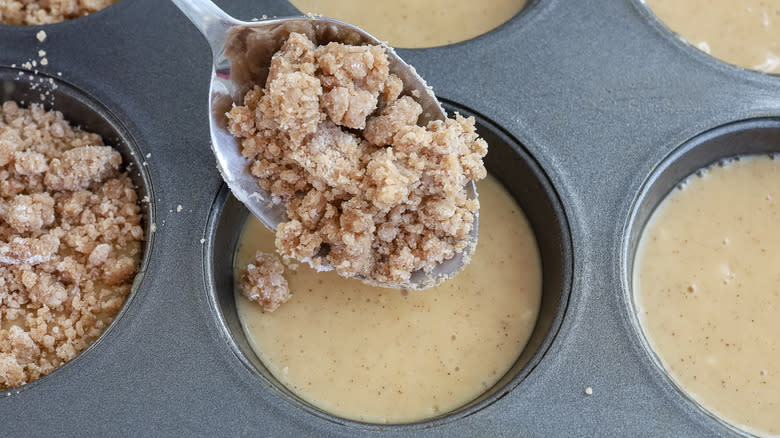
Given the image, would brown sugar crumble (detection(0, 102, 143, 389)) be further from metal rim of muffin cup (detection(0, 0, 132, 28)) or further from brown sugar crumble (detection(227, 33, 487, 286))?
brown sugar crumble (detection(227, 33, 487, 286))

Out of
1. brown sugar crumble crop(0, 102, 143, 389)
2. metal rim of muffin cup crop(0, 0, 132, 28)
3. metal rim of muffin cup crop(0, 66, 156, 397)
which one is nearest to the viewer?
brown sugar crumble crop(0, 102, 143, 389)

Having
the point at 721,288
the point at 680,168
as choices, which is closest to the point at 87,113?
the point at 680,168

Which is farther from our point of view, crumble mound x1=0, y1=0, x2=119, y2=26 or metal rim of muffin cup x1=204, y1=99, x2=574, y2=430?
crumble mound x1=0, y1=0, x2=119, y2=26

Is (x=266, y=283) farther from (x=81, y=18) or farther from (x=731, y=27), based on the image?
(x=731, y=27)

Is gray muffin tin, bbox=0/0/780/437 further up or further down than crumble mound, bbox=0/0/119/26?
further down

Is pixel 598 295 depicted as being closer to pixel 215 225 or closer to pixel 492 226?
pixel 492 226

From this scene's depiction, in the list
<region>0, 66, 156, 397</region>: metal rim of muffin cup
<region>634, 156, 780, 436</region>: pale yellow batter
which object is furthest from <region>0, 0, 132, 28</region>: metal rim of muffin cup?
<region>634, 156, 780, 436</region>: pale yellow batter
